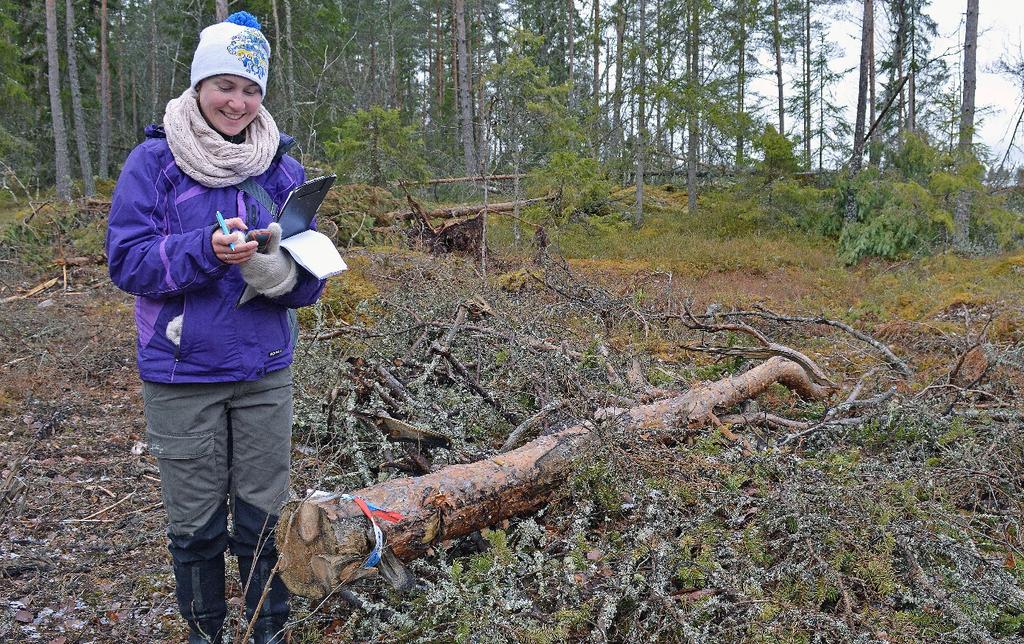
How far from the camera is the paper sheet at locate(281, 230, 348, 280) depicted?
2.21 m

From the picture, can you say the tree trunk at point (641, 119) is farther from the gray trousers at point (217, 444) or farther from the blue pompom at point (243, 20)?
the gray trousers at point (217, 444)

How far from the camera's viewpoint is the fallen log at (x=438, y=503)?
7.53 ft

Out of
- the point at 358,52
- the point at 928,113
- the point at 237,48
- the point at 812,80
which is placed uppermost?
the point at 358,52

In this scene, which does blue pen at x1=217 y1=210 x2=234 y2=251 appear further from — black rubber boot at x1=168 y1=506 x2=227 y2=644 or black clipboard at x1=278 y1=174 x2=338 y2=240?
black rubber boot at x1=168 y1=506 x2=227 y2=644

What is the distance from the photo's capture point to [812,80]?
968 inches

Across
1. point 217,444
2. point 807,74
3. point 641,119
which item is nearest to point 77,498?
point 217,444

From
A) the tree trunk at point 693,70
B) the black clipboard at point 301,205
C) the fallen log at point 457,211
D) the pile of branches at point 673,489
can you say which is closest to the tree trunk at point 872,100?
the tree trunk at point 693,70

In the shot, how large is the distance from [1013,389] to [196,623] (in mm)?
4757

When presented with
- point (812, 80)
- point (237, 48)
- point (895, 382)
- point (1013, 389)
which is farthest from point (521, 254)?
point (812, 80)

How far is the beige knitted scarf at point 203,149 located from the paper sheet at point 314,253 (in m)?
0.26

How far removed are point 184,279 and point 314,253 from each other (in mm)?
410

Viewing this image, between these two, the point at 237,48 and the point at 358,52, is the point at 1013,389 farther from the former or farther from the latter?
the point at 358,52

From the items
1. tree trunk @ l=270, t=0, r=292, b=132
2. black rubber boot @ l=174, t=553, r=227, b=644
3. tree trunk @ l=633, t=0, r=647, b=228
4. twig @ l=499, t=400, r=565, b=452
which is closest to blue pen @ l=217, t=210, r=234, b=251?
black rubber boot @ l=174, t=553, r=227, b=644

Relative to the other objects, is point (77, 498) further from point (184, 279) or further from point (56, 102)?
point (56, 102)
